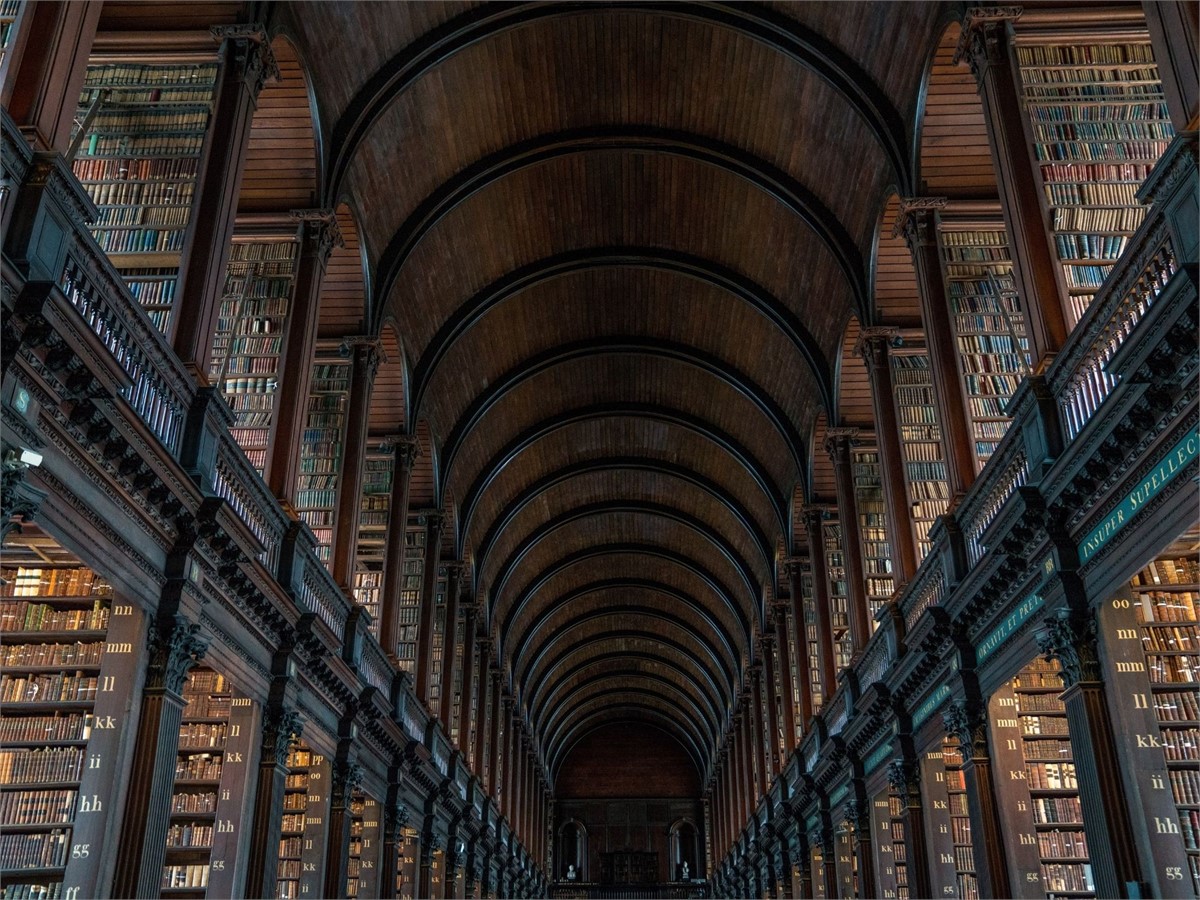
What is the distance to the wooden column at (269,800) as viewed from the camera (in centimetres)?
979

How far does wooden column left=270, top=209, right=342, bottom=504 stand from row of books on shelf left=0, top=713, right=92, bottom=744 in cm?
310

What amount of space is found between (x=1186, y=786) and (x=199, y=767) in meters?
8.86

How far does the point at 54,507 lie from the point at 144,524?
48.1 inches

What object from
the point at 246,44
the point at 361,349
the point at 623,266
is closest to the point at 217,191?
the point at 246,44

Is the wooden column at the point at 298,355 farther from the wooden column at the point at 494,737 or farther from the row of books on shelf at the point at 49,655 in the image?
the wooden column at the point at 494,737

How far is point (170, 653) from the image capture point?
25.9ft

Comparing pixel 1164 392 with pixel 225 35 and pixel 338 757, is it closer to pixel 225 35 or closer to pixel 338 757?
pixel 225 35

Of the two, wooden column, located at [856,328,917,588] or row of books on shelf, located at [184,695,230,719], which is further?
wooden column, located at [856,328,917,588]

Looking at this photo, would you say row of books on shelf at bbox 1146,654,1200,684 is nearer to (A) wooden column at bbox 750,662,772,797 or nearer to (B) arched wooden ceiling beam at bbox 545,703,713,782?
(A) wooden column at bbox 750,662,772,797

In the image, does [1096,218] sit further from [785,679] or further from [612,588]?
[612,588]

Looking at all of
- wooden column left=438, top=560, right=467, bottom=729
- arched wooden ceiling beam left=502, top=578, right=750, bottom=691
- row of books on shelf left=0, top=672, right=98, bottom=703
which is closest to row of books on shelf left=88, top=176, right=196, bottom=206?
row of books on shelf left=0, top=672, right=98, bottom=703

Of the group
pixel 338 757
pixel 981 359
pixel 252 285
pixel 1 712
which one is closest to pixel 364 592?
pixel 338 757

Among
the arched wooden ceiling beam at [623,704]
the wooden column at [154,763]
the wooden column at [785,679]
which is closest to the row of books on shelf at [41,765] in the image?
the wooden column at [154,763]

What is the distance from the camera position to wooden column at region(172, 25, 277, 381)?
28.5ft
